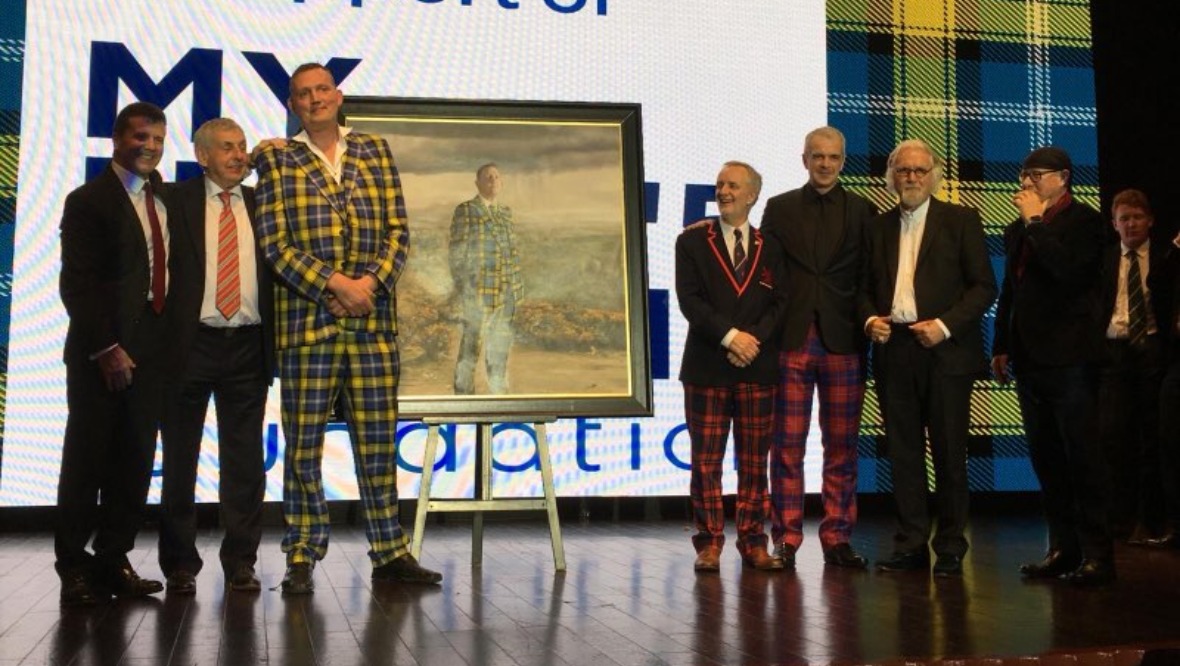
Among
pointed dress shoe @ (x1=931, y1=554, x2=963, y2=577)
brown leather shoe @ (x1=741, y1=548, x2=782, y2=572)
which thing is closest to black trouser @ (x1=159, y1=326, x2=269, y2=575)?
brown leather shoe @ (x1=741, y1=548, x2=782, y2=572)

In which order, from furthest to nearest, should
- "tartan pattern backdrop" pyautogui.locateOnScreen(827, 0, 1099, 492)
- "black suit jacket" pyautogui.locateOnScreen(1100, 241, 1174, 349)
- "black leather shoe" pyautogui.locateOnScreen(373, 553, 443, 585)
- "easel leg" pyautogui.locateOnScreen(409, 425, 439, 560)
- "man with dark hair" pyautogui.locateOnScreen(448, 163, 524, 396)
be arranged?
"tartan pattern backdrop" pyautogui.locateOnScreen(827, 0, 1099, 492) < "black suit jacket" pyautogui.locateOnScreen(1100, 241, 1174, 349) < "man with dark hair" pyautogui.locateOnScreen(448, 163, 524, 396) < "easel leg" pyautogui.locateOnScreen(409, 425, 439, 560) < "black leather shoe" pyautogui.locateOnScreen(373, 553, 443, 585)

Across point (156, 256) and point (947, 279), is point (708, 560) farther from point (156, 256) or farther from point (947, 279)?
point (156, 256)

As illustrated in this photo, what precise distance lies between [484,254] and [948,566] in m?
1.96

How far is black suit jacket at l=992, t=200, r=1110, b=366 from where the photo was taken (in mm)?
4211

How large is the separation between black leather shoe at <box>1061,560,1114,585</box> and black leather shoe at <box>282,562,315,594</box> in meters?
2.41

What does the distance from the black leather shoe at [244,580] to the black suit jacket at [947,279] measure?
7.34 feet

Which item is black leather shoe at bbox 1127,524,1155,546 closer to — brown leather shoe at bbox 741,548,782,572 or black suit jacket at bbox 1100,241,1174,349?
black suit jacket at bbox 1100,241,1174,349

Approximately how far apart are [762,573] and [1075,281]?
4.65 feet

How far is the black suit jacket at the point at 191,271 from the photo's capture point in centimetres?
395

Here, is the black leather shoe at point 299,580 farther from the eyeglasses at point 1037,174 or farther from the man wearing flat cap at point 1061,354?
the eyeglasses at point 1037,174

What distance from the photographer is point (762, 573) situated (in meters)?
4.43

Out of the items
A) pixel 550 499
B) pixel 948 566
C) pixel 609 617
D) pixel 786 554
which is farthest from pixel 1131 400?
pixel 609 617

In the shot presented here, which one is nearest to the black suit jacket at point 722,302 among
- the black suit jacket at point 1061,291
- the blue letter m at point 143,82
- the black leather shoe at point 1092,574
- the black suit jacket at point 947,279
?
the black suit jacket at point 947,279

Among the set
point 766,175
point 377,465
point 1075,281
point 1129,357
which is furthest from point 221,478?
point 1129,357
